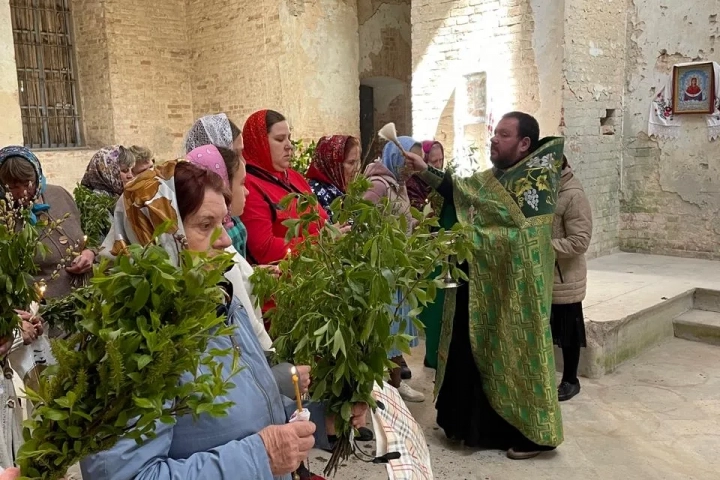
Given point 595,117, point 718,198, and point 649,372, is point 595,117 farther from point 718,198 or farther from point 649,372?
point 649,372

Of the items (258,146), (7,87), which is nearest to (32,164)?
(258,146)

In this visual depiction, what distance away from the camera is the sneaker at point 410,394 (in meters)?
4.10

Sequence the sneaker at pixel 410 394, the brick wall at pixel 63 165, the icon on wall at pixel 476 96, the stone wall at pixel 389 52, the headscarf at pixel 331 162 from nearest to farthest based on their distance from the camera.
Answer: the headscarf at pixel 331 162 < the sneaker at pixel 410 394 < the icon on wall at pixel 476 96 < the brick wall at pixel 63 165 < the stone wall at pixel 389 52

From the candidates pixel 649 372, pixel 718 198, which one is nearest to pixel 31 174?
pixel 649 372

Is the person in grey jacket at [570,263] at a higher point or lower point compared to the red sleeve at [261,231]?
lower

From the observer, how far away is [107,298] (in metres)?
0.96

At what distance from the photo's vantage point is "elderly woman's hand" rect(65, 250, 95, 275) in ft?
9.32

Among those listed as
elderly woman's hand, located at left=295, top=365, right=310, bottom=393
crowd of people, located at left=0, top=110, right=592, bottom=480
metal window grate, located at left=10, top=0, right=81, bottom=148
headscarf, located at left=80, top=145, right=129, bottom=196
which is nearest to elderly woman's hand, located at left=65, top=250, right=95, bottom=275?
crowd of people, located at left=0, top=110, right=592, bottom=480

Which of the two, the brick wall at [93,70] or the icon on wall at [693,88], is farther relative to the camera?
the brick wall at [93,70]

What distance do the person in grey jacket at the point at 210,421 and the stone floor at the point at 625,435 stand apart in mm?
1993

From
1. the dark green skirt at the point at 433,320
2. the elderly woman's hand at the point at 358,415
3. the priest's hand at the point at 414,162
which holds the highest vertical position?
the priest's hand at the point at 414,162

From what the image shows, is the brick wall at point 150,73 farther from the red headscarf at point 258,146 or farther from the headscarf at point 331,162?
the red headscarf at point 258,146

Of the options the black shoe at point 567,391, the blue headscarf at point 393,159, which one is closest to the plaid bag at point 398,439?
the blue headscarf at point 393,159

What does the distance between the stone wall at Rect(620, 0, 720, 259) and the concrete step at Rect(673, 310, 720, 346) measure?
76.0 inches
